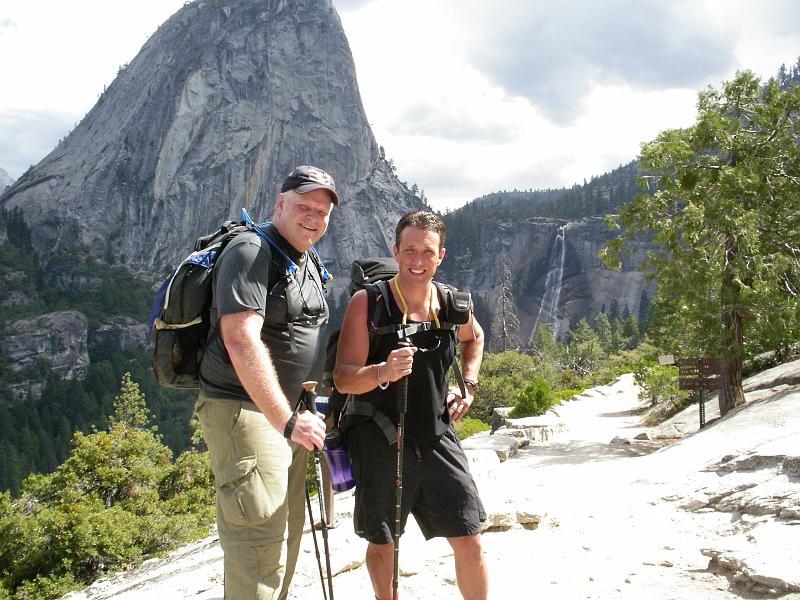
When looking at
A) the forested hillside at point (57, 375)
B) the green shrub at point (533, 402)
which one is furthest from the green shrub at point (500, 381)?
the forested hillside at point (57, 375)

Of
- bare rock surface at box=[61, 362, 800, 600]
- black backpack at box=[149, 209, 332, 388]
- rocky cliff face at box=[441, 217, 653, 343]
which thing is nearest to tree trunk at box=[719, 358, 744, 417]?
bare rock surface at box=[61, 362, 800, 600]

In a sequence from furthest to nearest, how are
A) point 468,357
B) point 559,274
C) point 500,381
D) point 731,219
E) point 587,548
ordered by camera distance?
point 559,274 < point 500,381 < point 731,219 < point 587,548 < point 468,357

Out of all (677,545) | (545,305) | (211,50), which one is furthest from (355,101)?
(677,545)

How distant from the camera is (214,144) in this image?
371ft

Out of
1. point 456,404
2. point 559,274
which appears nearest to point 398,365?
point 456,404

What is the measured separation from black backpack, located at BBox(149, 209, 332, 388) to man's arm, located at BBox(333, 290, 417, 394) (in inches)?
14.4

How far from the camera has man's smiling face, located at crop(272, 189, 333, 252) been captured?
271 cm

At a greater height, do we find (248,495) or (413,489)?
(248,495)

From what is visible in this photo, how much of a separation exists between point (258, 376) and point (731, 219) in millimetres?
9552

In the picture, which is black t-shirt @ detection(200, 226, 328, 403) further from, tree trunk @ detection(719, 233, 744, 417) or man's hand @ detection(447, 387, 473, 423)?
tree trunk @ detection(719, 233, 744, 417)

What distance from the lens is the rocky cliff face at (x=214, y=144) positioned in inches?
4478

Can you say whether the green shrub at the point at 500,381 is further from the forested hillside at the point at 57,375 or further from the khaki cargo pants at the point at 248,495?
the forested hillside at the point at 57,375

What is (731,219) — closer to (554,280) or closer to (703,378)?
(703,378)

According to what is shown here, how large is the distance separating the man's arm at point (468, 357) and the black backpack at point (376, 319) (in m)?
0.06
